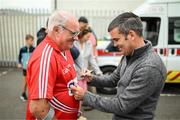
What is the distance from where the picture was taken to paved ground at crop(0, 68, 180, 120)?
6.46 meters

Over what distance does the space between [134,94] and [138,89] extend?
5 cm

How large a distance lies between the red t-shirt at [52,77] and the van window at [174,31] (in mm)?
5598

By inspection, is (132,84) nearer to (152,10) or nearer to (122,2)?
(152,10)

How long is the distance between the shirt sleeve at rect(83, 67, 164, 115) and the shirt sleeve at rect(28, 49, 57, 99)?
1.13 feet

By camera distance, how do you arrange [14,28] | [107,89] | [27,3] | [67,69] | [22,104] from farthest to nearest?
[27,3] → [14,28] → [107,89] → [22,104] → [67,69]

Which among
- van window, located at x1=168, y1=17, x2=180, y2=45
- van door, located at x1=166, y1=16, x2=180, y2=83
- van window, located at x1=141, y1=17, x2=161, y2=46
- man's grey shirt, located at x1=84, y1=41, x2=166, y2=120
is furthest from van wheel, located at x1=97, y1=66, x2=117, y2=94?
man's grey shirt, located at x1=84, y1=41, x2=166, y2=120

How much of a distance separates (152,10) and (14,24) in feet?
19.7

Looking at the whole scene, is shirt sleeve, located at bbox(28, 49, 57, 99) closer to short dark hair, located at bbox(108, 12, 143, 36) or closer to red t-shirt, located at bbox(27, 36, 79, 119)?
red t-shirt, located at bbox(27, 36, 79, 119)

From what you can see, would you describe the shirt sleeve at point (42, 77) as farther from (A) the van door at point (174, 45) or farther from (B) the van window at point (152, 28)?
A: (A) the van door at point (174, 45)

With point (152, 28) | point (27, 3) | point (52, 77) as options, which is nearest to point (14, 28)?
point (27, 3)

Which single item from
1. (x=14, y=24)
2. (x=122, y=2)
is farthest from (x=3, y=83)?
(x=122, y=2)

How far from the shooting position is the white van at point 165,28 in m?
7.84

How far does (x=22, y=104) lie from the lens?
7258mm

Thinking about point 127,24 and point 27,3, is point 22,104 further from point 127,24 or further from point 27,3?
point 27,3
